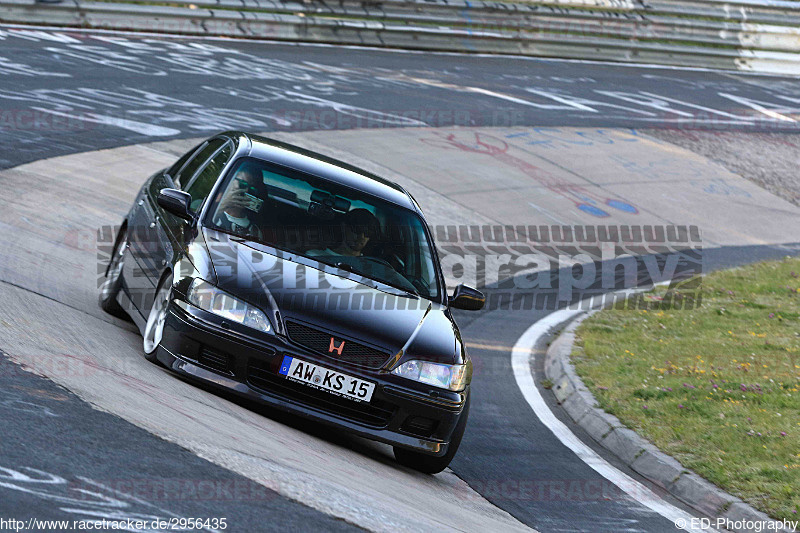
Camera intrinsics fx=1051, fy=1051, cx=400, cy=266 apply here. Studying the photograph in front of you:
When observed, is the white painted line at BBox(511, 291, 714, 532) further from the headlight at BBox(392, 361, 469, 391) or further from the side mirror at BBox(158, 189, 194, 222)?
the side mirror at BBox(158, 189, 194, 222)

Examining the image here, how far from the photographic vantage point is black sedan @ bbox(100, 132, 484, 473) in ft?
19.5

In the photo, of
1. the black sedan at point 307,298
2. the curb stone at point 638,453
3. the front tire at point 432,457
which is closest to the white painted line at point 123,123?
the curb stone at point 638,453

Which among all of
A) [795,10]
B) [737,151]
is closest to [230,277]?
[737,151]

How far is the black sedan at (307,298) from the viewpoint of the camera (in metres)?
5.95

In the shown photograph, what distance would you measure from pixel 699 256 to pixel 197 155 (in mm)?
9185

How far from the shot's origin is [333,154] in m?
16.0

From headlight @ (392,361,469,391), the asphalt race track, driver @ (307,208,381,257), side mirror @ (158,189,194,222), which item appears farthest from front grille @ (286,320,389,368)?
side mirror @ (158,189,194,222)

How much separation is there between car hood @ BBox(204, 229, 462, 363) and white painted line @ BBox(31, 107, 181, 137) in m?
9.20

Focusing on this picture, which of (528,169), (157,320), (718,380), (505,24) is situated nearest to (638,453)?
(718,380)

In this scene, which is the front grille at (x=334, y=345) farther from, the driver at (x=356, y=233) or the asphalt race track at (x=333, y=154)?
the driver at (x=356, y=233)

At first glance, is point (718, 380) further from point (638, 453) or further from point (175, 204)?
point (175, 204)

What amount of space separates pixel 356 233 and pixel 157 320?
57.8 inches

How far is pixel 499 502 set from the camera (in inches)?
245

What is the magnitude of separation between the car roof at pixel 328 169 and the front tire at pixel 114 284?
4.55 feet
